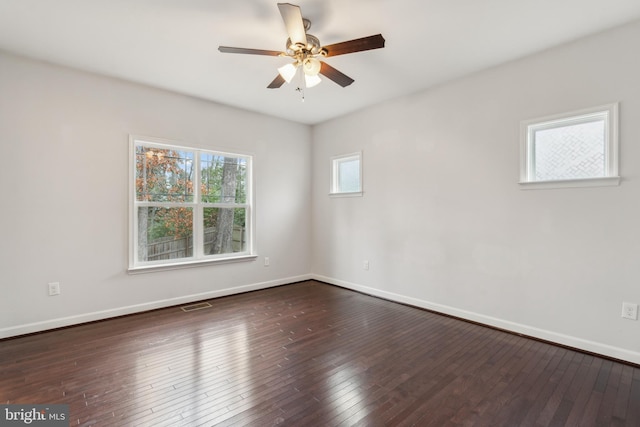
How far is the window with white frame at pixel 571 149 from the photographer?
253 cm

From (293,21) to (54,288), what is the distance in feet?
11.5

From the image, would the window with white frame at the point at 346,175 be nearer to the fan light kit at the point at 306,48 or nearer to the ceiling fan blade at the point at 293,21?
the fan light kit at the point at 306,48

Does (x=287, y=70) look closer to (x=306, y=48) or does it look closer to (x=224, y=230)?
(x=306, y=48)

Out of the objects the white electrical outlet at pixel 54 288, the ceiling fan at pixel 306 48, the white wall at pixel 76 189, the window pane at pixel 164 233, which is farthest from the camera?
the window pane at pixel 164 233

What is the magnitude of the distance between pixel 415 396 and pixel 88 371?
8.04 feet

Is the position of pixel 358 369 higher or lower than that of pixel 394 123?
lower

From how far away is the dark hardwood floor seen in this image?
6.00 ft

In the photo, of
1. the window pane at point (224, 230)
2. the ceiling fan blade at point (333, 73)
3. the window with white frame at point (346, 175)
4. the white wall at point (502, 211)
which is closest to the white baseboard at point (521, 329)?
the white wall at point (502, 211)

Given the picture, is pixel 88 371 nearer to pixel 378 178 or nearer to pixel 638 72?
pixel 378 178

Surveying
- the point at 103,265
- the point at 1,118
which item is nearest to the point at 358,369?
the point at 103,265

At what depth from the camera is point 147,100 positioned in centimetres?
365

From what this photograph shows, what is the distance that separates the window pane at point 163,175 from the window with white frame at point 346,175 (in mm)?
2224

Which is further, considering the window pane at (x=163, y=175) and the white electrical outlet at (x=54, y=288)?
the window pane at (x=163, y=175)

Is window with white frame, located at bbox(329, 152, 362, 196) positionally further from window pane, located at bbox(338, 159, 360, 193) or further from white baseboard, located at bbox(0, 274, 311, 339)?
white baseboard, located at bbox(0, 274, 311, 339)
